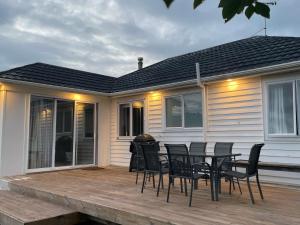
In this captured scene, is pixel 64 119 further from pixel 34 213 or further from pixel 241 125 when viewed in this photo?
pixel 241 125

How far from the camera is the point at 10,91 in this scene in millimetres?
7480

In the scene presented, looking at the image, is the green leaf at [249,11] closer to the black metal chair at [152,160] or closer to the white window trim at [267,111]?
the black metal chair at [152,160]

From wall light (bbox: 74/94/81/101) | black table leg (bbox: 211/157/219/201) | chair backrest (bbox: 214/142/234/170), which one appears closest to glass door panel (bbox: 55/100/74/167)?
wall light (bbox: 74/94/81/101)

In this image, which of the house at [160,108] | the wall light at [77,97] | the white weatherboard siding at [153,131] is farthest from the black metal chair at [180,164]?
the wall light at [77,97]

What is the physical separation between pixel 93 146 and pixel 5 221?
490cm

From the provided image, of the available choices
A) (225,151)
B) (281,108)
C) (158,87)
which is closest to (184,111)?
(158,87)

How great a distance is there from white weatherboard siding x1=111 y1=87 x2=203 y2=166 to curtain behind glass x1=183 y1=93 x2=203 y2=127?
16cm

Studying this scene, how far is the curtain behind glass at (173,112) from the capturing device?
8133 mm

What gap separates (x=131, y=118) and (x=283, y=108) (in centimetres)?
473

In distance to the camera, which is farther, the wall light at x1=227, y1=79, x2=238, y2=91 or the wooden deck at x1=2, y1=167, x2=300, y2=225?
the wall light at x1=227, y1=79, x2=238, y2=91

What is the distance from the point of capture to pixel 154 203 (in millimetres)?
4500

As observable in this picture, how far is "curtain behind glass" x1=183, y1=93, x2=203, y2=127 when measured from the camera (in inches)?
Result: 300

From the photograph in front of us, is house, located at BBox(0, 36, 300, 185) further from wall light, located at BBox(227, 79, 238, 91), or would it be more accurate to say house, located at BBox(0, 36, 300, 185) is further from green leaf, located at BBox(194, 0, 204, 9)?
green leaf, located at BBox(194, 0, 204, 9)

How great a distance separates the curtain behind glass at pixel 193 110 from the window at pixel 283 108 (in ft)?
5.94
